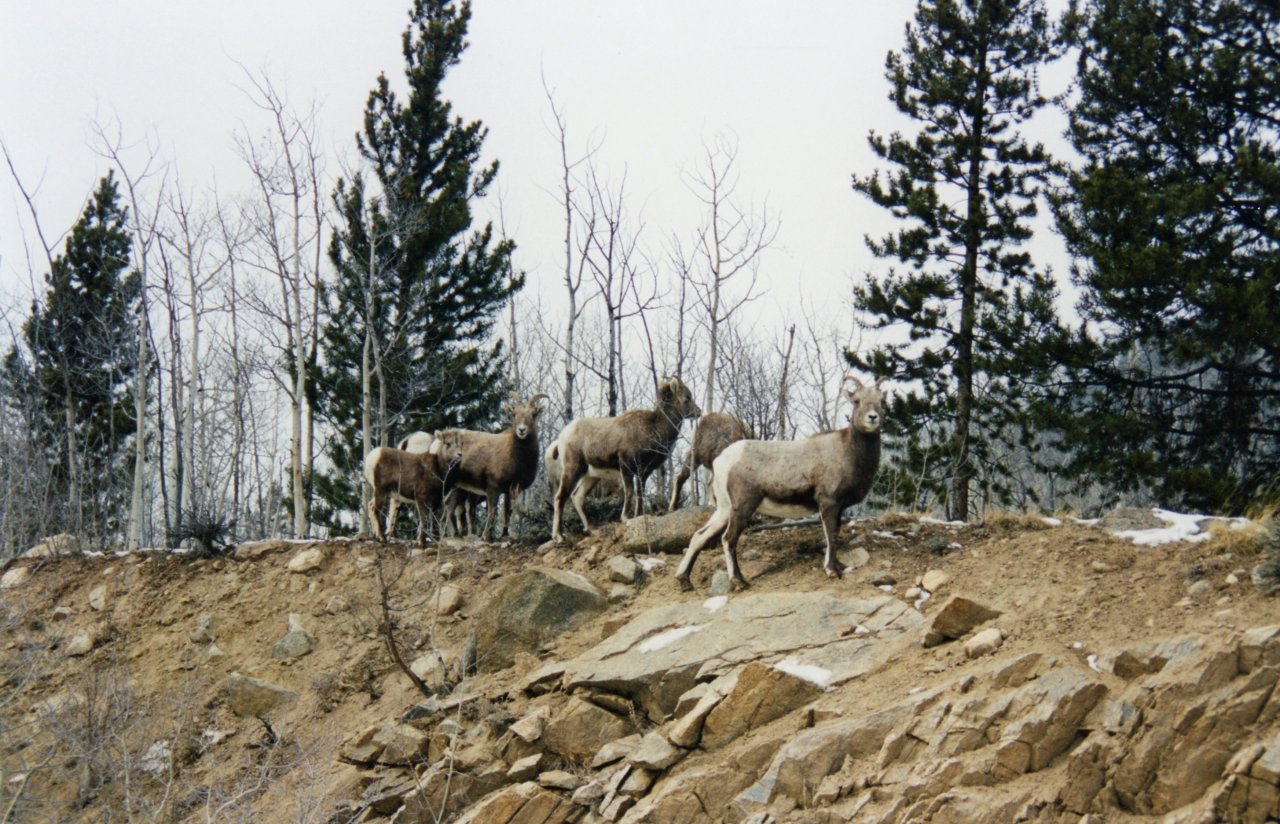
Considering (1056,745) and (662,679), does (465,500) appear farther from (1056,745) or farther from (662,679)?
(1056,745)

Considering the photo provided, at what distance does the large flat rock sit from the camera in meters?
10.5

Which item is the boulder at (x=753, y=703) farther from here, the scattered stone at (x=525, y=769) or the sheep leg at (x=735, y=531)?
the sheep leg at (x=735, y=531)

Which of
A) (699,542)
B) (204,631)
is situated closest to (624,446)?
(699,542)

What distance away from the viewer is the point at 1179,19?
18.4 meters

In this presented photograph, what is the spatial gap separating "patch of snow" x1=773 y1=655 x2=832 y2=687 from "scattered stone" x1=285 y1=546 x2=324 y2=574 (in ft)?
25.3

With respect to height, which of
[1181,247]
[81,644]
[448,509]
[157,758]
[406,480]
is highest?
[1181,247]

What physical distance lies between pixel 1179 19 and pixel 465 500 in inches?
544

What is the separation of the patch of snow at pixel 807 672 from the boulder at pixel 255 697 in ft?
20.8

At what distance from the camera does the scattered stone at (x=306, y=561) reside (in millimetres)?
15570

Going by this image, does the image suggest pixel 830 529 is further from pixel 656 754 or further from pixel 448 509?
pixel 448 509

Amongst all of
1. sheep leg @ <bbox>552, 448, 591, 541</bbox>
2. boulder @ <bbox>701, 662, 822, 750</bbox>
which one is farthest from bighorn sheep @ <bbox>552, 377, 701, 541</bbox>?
boulder @ <bbox>701, 662, 822, 750</bbox>

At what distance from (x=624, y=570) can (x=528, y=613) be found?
4.36 ft

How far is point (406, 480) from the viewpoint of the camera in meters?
15.8

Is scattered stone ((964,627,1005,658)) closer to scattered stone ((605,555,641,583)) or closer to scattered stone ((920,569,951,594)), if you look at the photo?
scattered stone ((920,569,951,594))
